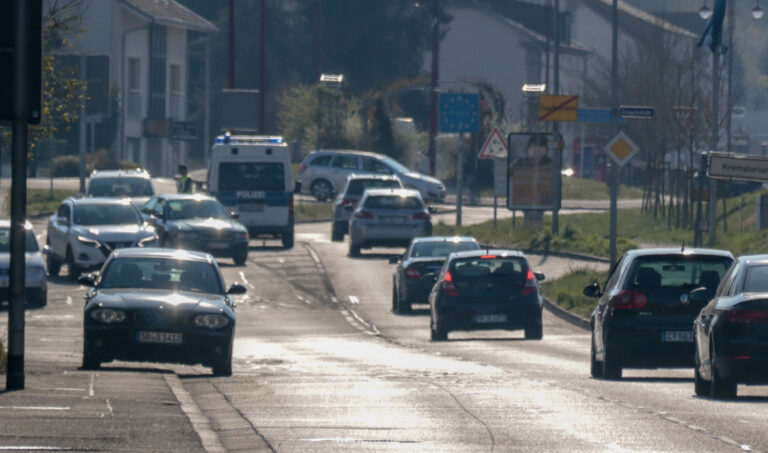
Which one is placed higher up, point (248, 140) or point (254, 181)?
point (248, 140)

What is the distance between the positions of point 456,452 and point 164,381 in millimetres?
5392

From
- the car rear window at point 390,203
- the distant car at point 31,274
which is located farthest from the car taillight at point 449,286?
the car rear window at point 390,203

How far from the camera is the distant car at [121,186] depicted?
38.4 m

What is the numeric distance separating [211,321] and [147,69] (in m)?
60.1

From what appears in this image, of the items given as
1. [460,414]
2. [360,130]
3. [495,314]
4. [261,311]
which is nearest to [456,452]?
[460,414]

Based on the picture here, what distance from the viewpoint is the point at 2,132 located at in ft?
65.2

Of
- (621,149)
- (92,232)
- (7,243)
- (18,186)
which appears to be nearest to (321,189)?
(92,232)

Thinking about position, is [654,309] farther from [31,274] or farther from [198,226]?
[198,226]

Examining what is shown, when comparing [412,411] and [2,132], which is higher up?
[2,132]

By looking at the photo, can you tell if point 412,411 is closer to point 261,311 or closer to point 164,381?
point 164,381

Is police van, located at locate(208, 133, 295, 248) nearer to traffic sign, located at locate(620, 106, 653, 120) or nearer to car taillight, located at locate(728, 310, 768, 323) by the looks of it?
traffic sign, located at locate(620, 106, 653, 120)

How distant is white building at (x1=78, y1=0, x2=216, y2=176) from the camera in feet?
236

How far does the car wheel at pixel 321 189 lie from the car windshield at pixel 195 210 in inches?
824

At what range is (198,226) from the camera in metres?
34.1
